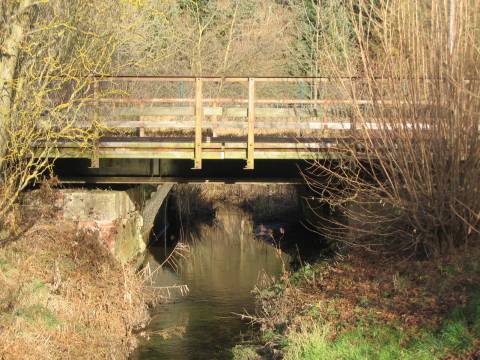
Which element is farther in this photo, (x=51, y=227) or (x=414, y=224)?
(x=51, y=227)

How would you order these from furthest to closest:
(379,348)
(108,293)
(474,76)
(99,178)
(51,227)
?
(99,178) < (51,227) < (108,293) < (474,76) < (379,348)

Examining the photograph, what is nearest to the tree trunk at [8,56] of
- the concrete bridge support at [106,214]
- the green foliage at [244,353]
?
the concrete bridge support at [106,214]

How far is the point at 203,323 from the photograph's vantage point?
49.6 ft

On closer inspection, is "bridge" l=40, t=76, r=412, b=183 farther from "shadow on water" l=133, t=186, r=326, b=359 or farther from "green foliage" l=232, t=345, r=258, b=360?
"green foliage" l=232, t=345, r=258, b=360

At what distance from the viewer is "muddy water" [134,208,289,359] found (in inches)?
540

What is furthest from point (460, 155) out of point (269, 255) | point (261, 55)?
point (261, 55)

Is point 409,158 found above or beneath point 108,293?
above

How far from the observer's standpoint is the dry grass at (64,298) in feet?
38.0

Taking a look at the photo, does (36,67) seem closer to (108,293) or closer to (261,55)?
(108,293)

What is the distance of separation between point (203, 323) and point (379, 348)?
17.3 ft

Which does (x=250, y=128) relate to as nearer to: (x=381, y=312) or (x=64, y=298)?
(x=64, y=298)

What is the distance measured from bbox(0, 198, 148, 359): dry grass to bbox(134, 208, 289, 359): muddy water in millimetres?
667

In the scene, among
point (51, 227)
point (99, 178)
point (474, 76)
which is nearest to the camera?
point (474, 76)

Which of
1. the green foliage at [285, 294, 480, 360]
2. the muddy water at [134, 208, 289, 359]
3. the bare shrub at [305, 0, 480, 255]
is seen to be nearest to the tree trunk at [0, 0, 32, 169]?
the muddy water at [134, 208, 289, 359]
